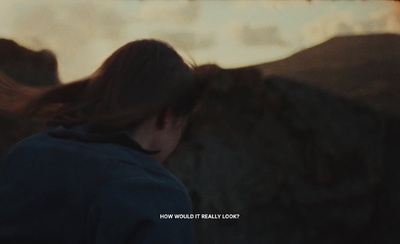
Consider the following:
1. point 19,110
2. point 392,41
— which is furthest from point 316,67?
point 19,110

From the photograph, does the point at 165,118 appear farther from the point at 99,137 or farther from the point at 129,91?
the point at 99,137

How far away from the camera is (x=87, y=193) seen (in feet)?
4.05

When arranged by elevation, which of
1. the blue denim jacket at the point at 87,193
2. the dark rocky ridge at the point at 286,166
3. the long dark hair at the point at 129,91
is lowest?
the dark rocky ridge at the point at 286,166

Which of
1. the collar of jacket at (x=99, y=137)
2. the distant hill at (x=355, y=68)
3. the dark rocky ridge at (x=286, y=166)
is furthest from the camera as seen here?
the distant hill at (x=355, y=68)

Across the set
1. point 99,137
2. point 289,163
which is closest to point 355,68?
point 289,163

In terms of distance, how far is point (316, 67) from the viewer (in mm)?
7410

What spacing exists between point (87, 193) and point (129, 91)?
0.31 m

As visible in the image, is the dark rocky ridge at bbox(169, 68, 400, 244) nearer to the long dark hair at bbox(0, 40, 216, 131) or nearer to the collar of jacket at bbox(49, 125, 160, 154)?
the long dark hair at bbox(0, 40, 216, 131)

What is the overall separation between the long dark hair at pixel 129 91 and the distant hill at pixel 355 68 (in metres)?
4.48

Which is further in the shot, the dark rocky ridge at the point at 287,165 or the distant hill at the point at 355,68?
the distant hill at the point at 355,68

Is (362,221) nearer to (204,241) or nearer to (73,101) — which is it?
(204,241)

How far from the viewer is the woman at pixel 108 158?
1.20 m

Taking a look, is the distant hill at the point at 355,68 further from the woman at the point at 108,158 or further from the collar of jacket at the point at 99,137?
the collar of jacket at the point at 99,137

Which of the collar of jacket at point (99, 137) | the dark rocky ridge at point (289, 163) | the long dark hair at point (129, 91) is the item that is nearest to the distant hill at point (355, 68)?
the dark rocky ridge at point (289, 163)
